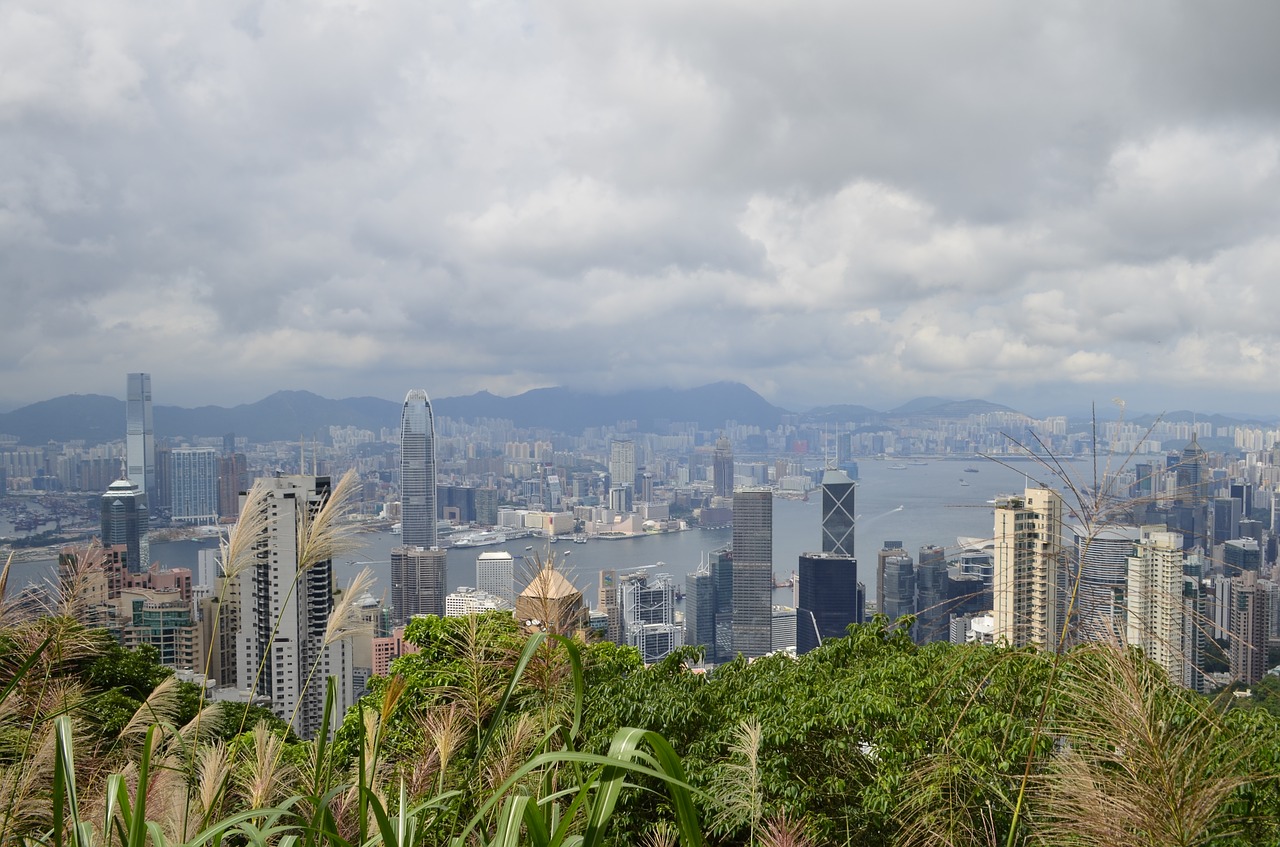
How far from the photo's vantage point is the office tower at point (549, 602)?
2020 millimetres

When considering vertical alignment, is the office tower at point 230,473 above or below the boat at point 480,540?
above

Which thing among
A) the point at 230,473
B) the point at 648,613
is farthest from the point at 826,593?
the point at 230,473

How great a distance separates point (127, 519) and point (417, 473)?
11.7 m

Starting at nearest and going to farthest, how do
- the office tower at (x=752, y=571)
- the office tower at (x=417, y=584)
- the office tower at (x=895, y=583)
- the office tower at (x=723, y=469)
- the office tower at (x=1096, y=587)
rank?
the office tower at (x=1096, y=587) < the office tower at (x=417, y=584) < the office tower at (x=895, y=583) < the office tower at (x=752, y=571) < the office tower at (x=723, y=469)

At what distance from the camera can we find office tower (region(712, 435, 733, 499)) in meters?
38.8

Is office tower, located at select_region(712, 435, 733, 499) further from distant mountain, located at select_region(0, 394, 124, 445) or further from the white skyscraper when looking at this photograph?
distant mountain, located at select_region(0, 394, 124, 445)

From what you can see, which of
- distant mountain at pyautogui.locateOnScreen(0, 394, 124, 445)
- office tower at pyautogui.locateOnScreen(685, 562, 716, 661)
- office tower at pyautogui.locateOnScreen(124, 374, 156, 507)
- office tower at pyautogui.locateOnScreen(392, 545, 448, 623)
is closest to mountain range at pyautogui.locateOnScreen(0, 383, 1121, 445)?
distant mountain at pyautogui.locateOnScreen(0, 394, 124, 445)

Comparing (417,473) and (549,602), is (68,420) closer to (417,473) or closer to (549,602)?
(417,473)

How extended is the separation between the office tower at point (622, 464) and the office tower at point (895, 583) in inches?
636

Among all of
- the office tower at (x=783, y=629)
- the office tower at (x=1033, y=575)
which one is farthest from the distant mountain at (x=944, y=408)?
the office tower at (x=1033, y=575)

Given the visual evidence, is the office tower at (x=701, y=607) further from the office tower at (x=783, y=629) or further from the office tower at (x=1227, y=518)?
the office tower at (x=1227, y=518)

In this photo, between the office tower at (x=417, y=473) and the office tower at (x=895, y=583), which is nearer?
the office tower at (x=895, y=583)

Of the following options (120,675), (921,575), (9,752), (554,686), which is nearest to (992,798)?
(554,686)

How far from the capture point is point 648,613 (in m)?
22.5
